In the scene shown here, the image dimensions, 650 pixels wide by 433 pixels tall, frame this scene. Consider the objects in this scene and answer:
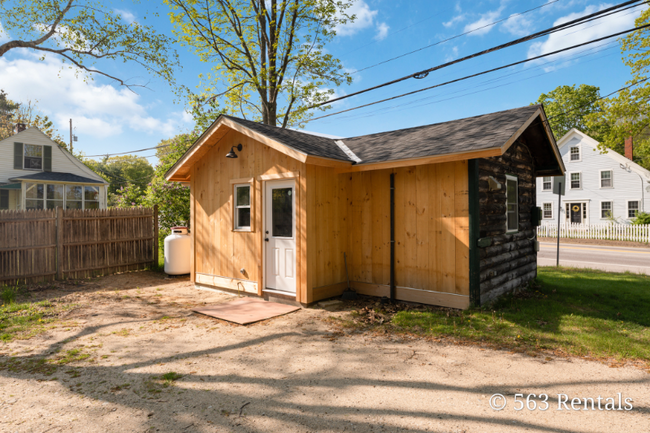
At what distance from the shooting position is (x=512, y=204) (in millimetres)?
7898

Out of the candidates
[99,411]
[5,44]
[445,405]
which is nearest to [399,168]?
[445,405]

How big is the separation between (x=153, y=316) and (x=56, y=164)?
20787 millimetres

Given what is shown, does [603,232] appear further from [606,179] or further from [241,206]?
[241,206]

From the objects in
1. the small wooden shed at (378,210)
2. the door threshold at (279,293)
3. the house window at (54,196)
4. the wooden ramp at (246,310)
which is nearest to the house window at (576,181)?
the small wooden shed at (378,210)

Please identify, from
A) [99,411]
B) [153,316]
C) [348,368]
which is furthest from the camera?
[153,316]

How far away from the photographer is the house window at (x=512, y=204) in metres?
7.63

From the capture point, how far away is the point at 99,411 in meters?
3.14

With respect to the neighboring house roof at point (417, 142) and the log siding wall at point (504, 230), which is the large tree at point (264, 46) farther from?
the log siding wall at point (504, 230)

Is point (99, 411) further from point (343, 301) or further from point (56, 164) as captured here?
point (56, 164)

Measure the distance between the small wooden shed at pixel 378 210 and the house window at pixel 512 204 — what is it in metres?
0.02

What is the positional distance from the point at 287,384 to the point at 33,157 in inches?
968

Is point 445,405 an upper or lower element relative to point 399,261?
lower

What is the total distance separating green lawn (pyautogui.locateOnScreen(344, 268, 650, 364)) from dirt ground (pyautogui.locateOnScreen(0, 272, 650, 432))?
0.49 m

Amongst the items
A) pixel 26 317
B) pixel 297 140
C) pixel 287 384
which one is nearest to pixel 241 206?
pixel 297 140
